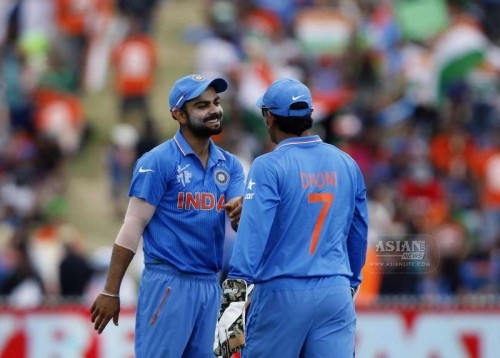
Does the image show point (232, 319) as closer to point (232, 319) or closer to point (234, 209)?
point (232, 319)

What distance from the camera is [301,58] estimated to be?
1956 centimetres

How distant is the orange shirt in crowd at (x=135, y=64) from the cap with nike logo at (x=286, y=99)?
1145 centimetres

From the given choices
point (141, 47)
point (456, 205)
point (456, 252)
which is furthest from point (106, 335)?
point (141, 47)

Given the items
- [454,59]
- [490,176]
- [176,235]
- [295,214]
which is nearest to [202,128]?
[176,235]

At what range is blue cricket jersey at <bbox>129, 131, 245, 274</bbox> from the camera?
867 cm

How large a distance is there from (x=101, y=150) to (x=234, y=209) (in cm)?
1153

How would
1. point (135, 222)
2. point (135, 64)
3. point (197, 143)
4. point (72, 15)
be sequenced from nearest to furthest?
point (135, 222), point (197, 143), point (135, 64), point (72, 15)

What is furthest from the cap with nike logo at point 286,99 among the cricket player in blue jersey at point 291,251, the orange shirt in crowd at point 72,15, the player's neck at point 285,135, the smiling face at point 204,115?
the orange shirt in crowd at point 72,15

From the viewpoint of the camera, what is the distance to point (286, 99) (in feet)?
26.6

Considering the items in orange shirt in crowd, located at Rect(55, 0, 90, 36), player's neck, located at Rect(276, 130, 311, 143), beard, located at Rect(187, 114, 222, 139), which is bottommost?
player's neck, located at Rect(276, 130, 311, 143)

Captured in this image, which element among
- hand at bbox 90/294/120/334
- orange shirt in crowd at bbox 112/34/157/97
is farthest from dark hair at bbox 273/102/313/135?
orange shirt in crowd at bbox 112/34/157/97

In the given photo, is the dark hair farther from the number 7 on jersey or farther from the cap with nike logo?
the number 7 on jersey

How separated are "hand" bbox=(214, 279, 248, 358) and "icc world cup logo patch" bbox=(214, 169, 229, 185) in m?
1.10

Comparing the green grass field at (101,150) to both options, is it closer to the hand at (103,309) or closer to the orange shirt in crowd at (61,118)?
the orange shirt in crowd at (61,118)
